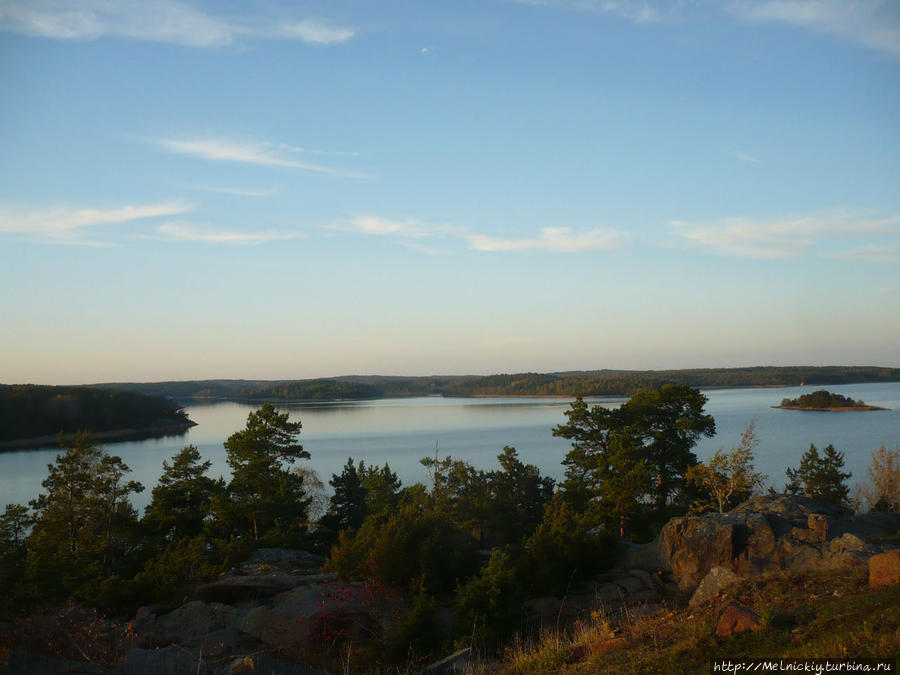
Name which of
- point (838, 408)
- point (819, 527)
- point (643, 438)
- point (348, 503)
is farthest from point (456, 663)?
point (838, 408)

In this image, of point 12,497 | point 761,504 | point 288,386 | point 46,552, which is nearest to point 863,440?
point 761,504

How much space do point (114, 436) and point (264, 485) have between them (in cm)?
7005

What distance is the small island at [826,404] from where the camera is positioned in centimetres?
8969

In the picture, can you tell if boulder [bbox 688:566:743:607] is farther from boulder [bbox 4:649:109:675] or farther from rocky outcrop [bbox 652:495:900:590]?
boulder [bbox 4:649:109:675]

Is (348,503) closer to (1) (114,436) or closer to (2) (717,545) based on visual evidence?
(2) (717,545)

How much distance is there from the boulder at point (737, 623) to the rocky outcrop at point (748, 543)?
21.4 ft

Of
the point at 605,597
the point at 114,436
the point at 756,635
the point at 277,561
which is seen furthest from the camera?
the point at 114,436

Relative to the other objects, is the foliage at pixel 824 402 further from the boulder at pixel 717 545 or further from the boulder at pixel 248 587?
the boulder at pixel 248 587

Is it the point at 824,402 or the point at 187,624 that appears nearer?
the point at 187,624

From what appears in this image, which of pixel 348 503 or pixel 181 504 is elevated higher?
pixel 181 504

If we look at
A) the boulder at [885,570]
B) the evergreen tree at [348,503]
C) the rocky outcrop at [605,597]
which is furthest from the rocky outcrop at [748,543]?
the evergreen tree at [348,503]

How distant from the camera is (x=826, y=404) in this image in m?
92.9

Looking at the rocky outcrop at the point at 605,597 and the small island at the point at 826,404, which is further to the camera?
the small island at the point at 826,404

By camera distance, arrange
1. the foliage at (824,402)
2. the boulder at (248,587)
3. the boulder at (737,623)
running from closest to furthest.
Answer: the boulder at (737,623), the boulder at (248,587), the foliage at (824,402)
